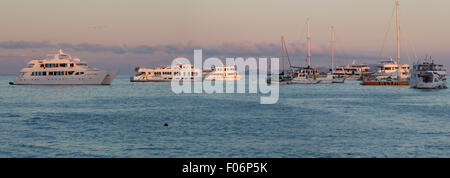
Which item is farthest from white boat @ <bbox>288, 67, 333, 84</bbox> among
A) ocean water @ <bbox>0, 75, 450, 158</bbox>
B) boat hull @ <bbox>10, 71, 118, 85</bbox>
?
ocean water @ <bbox>0, 75, 450, 158</bbox>

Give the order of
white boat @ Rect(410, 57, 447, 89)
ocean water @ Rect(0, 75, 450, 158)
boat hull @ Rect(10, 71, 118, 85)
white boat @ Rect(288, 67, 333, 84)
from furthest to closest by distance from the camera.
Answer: white boat @ Rect(288, 67, 333, 84), boat hull @ Rect(10, 71, 118, 85), white boat @ Rect(410, 57, 447, 89), ocean water @ Rect(0, 75, 450, 158)

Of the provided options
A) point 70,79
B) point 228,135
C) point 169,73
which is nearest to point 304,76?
point 169,73

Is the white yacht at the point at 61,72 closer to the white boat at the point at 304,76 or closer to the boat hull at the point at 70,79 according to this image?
the boat hull at the point at 70,79

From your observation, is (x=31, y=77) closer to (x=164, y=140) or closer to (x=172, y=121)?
(x=172, y=121)

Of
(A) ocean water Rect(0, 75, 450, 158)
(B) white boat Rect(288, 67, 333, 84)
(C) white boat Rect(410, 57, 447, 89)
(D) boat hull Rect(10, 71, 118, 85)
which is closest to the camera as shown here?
(A) ocean water Rect(0, 75, 450, 158)

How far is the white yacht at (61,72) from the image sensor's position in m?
124

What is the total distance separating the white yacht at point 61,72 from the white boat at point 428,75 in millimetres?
84462

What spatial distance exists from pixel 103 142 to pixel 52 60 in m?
105

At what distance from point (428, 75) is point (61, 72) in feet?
307

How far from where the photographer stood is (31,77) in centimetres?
12900

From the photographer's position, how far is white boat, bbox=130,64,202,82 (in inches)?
7274

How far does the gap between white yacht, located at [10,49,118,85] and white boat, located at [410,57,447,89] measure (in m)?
84.5

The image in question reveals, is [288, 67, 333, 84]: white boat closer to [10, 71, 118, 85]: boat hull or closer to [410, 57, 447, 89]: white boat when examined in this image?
[410, 57, 447, 89]: white boat
